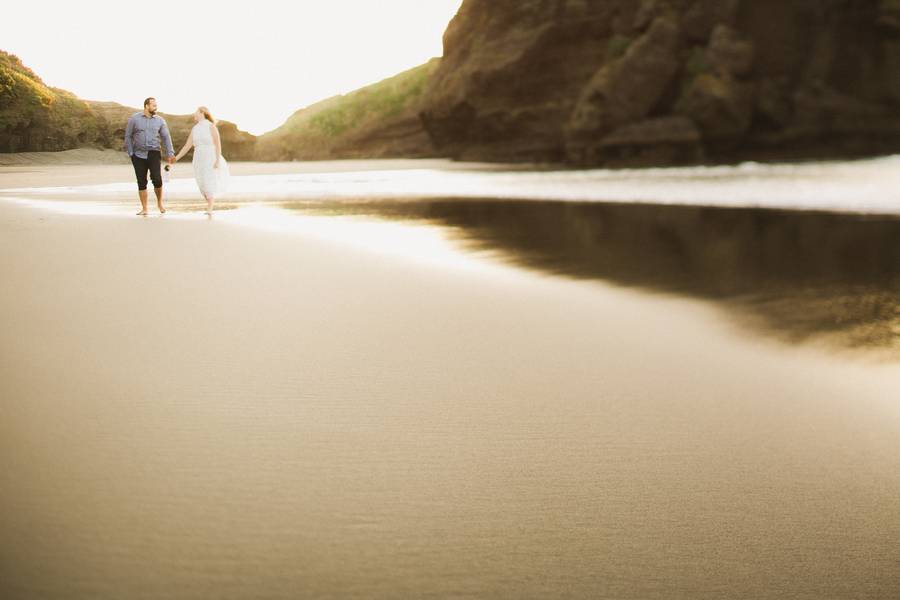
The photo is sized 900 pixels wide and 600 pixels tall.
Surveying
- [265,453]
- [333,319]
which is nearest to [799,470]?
[265,453]

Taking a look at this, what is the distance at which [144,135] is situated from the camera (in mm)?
11453

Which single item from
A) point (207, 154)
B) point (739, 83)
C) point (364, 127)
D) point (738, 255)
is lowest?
point (738, 255)

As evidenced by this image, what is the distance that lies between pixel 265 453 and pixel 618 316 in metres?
2.68

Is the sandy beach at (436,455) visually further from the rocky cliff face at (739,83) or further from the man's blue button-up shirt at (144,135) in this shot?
the rocky cliff face at (739,83)

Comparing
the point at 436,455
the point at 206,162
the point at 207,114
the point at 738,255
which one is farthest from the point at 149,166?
the point at 436,455

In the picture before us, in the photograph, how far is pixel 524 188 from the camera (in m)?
18.2

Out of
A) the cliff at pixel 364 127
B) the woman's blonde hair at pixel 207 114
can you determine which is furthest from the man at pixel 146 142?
the cliff at pixel 364 127

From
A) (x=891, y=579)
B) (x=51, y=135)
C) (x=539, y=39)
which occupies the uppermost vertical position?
(x=539, y=39)

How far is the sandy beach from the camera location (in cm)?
177

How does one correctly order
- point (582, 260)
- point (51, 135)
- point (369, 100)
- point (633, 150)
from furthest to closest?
point (369, 100) < point (51, 135) < point (633, 150) < point (582, 260)

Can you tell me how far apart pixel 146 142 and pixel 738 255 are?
8.60 metres

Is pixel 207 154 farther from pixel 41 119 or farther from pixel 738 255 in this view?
pixel 41 119

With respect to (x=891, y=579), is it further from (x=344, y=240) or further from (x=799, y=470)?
Answer: (x=344, y=240)

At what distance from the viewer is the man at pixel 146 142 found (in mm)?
11320
